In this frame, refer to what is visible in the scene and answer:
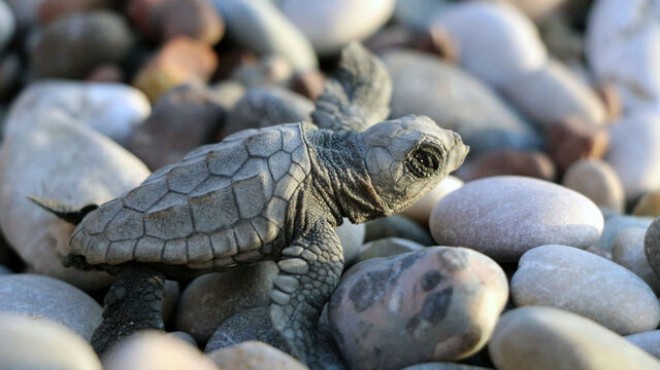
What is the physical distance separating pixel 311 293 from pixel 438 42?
3059mm

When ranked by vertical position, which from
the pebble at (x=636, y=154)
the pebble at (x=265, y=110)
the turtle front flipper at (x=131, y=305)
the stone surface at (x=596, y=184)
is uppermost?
the pebble at (x=265, y=110)

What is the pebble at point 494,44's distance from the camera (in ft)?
15.4

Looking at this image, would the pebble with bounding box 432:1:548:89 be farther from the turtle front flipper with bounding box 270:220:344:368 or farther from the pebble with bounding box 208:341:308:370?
the pebble with bounding box 208:341:308:370

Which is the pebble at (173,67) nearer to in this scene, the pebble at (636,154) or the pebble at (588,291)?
the pebble at (636,154)

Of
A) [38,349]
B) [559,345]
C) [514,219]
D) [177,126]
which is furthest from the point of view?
[177,126]

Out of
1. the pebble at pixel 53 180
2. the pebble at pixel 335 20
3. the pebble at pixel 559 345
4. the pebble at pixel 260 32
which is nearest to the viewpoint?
the pebble at pixel 559 345

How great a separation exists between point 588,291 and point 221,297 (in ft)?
3.51

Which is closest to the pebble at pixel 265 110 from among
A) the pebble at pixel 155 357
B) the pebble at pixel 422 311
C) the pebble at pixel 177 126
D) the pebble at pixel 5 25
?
the pebble at pixel 177 126

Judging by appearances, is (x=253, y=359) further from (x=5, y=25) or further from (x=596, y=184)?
(x=5, y=25)

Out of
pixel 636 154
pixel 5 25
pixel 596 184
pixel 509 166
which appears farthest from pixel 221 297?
pixel 5 25

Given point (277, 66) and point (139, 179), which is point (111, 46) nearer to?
point (277, 66)

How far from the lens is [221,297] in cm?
229

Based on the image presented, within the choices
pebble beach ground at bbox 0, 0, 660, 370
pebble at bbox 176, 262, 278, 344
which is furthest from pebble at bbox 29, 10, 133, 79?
pebble at bbox 176, 262, 278, 344

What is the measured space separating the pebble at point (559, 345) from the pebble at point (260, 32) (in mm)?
2852
